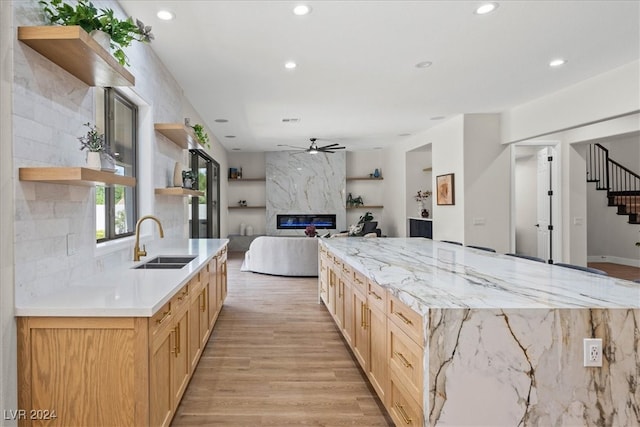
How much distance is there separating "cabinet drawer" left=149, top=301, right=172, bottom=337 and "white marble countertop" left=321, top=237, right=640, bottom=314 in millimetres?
1167

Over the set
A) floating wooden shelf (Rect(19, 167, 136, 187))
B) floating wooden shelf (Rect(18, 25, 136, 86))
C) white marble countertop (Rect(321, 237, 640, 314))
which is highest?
floating wooden shelf (Rect(18, 25, 136, 86))

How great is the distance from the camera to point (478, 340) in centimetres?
151

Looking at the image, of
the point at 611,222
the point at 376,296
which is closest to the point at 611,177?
the point at 611,222

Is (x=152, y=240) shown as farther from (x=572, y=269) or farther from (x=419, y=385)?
(x=572, y=269)

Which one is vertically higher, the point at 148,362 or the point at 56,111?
the point at 56,111

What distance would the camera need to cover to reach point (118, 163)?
3.14 meters

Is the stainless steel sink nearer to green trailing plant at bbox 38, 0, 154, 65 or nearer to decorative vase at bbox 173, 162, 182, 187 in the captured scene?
decorative vase at bbox 173, 162, 182, 187

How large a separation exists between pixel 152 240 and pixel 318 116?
147 inches

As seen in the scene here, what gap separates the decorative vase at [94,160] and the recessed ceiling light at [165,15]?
1.48 meters

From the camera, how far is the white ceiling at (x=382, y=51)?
9.57 feet

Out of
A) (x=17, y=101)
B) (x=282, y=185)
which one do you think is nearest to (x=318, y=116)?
(x=282, y=185)

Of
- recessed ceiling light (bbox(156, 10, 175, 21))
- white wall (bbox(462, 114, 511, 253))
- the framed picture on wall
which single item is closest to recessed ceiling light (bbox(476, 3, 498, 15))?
recessed ceiling light (bbox(156, 10, 175, 21))

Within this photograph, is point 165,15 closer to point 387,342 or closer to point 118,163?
point 118,163

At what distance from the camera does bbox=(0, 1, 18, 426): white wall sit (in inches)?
61.2
